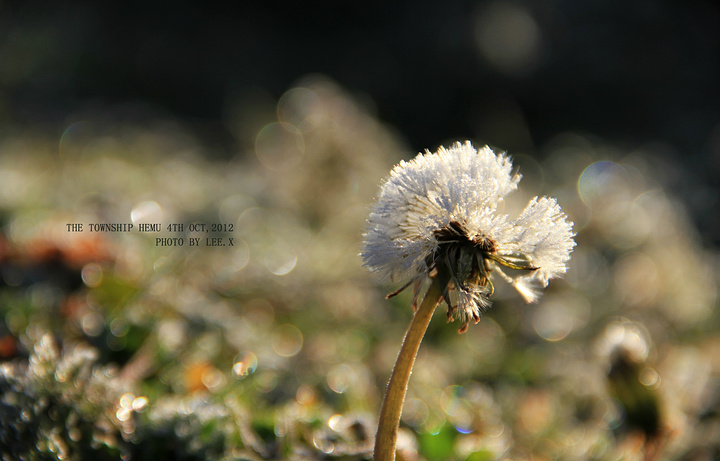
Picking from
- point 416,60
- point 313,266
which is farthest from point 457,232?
point 416,60

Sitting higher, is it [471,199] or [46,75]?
[46,75]

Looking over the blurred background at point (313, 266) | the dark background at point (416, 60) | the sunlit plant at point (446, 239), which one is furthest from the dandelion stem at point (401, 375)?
the dark background at point (416, 60)

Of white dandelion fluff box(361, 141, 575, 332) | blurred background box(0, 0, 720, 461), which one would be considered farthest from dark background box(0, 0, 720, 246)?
A: white dandelion fluff box(361, 141, 575, 332)

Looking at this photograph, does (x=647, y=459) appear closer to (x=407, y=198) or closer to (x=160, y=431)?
(x=407, y=198)

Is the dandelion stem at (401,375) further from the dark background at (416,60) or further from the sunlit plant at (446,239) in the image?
the dark background at (416,60)

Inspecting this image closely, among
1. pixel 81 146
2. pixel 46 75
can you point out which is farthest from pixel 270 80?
pixel 81 146

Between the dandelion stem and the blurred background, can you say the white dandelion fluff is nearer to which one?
the dandelion stem

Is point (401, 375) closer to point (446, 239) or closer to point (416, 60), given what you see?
point (446, 239)
